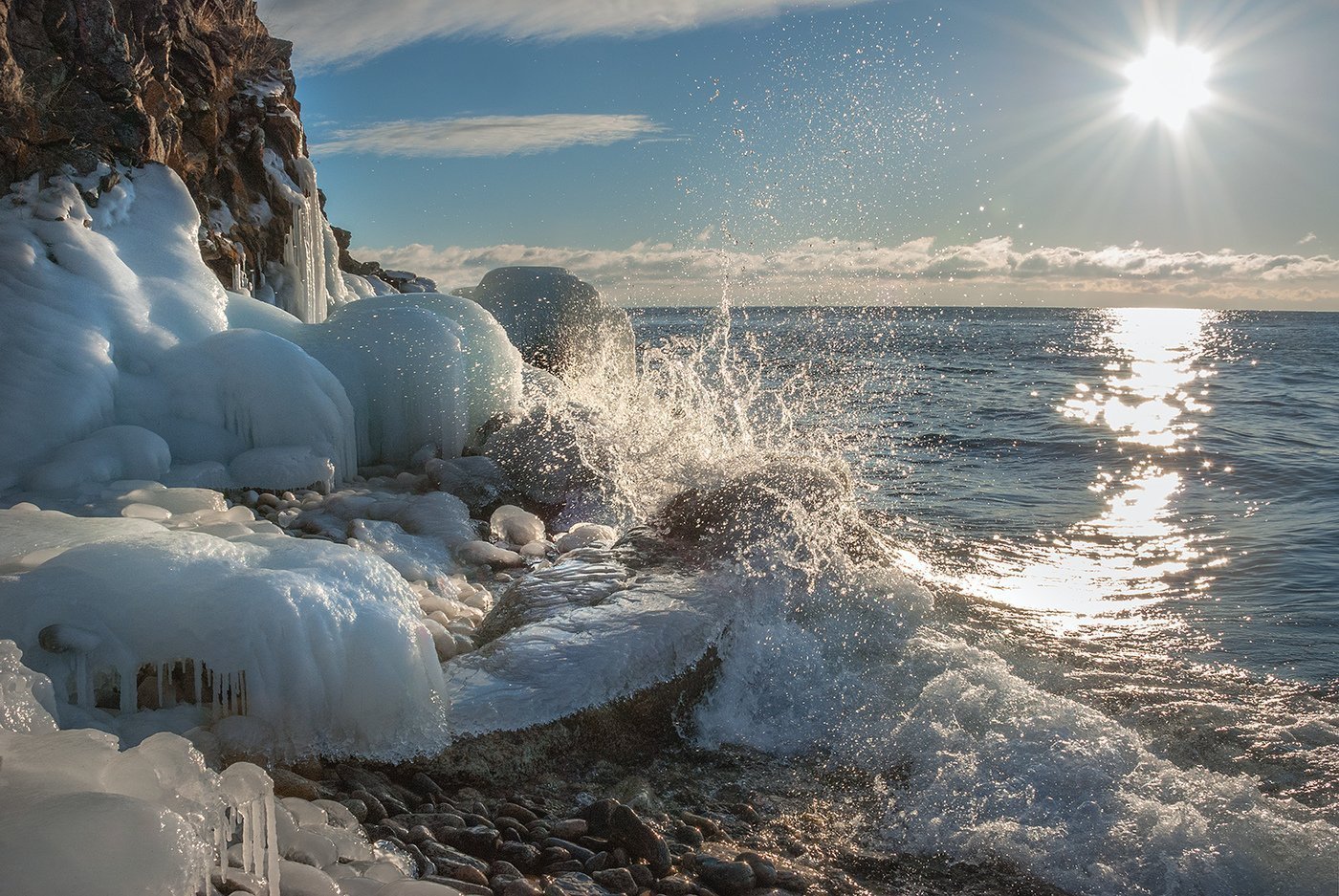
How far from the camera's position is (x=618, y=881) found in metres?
3.04

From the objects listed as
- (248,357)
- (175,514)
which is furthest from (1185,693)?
(248,357)

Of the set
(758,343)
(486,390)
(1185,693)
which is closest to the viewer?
(1185,693)

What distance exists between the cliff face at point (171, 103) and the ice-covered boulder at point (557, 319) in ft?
13.6

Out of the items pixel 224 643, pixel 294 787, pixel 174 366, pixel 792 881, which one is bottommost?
pixel 792 881

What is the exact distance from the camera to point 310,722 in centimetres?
341

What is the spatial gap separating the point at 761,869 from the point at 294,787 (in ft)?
5.18

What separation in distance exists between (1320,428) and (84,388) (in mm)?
17481

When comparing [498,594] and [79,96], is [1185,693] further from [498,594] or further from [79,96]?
[79,96]

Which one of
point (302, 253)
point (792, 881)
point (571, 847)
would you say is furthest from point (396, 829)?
point (302, 253)

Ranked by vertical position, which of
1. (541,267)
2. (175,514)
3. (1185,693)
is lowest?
(1185,693)

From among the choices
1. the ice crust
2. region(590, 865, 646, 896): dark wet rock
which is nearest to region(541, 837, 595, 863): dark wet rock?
region(590, 865, 646, 896): dark wet rock

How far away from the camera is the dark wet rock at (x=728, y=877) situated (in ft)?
10.3

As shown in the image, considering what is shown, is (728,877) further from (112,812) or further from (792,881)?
(112,812)

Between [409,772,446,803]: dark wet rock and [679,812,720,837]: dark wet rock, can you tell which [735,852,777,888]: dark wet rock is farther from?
[409,772,446,803]: dark wet rock
